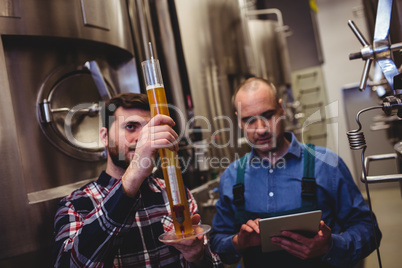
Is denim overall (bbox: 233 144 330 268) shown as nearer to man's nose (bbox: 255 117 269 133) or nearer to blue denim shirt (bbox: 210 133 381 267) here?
blue denim shirt (bbox: 210 133 381 267)

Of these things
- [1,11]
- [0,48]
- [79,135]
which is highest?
[1,11]

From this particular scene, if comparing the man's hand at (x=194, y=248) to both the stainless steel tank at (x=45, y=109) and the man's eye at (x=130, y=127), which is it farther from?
the stainless steel tank at (x=45, y=109)

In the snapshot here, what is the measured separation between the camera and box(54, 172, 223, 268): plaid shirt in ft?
3.28

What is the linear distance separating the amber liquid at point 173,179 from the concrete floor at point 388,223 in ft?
8.85

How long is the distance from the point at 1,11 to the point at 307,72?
18.8ft

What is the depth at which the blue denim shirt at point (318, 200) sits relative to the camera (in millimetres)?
1404

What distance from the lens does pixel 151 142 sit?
0.89m

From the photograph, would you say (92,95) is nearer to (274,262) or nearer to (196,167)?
(196,167)

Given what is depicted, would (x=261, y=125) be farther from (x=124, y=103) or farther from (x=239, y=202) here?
(x=124, y=103)

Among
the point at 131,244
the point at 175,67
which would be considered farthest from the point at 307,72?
the point at 131,244

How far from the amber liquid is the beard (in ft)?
1.51

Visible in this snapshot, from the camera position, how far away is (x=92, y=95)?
1681mm

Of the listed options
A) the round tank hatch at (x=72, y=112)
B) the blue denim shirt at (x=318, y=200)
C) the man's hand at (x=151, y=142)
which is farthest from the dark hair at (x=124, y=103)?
the blue denim shirt at (x=318, y=200)

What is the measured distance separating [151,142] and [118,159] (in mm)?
519
